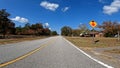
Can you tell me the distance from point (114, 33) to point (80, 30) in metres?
41.6

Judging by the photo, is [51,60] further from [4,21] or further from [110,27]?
[110,27]

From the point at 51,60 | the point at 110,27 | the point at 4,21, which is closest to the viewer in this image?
the point at 51,60

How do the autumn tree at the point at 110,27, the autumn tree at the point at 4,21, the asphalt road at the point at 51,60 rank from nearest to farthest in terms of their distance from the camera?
the asphalt road at the point at 51,60, the autumn tree at the point at 4,21, the autumn tree at the point at 110,27

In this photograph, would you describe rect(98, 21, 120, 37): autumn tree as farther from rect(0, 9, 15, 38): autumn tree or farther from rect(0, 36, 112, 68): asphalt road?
rect(0, 36, 112, 68): asphalt road

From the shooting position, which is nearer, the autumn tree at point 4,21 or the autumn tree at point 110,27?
the autumn tree at point 4,21

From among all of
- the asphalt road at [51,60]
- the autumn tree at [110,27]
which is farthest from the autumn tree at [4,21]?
the asphalt road at [51,60]

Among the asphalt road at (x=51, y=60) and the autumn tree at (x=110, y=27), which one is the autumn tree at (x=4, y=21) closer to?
the autumn tree at (x=110, y=27)

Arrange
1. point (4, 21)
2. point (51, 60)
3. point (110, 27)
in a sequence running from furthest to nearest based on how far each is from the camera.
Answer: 1. point (110, 27)
2. point (4, 21)
3. point (51, 60)

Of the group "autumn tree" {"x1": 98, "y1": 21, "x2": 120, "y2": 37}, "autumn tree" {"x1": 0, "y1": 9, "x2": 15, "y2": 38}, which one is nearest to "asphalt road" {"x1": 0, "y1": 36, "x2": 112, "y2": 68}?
"autumn tree" {"x1": 0, "y1": 9, "x2": 15, "y2": 38}

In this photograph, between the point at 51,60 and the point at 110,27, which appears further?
the point at 110,27

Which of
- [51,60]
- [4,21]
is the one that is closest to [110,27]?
[4,21]

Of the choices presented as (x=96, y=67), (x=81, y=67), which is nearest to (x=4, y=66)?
(x=81, y=67)

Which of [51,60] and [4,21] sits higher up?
[4,21]

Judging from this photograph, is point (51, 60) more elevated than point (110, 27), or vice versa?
point (110, 27)
